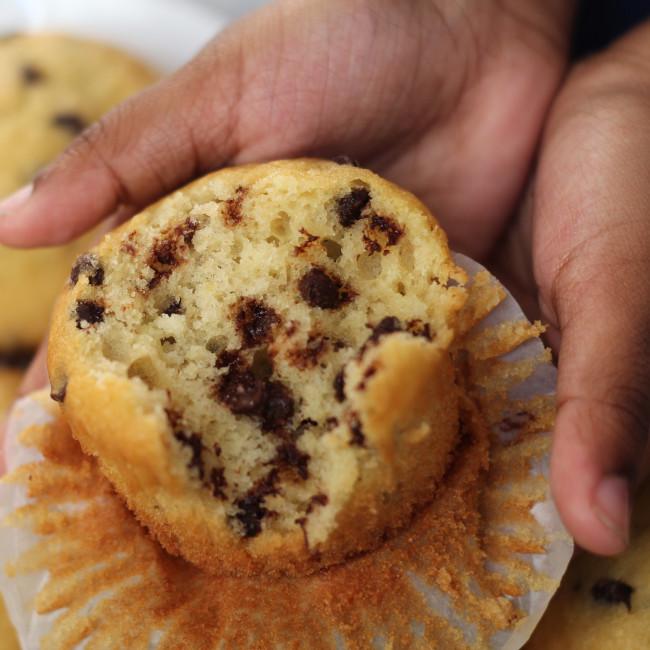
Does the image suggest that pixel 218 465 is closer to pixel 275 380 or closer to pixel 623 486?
pixel 275 380

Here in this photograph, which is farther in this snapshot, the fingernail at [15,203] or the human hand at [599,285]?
the fingernail at [15,203]

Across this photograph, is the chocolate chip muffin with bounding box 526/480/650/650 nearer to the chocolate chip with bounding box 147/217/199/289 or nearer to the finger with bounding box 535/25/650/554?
the finger with bounding box 535/25/650/554

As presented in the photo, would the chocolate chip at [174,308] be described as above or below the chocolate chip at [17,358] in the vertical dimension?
above

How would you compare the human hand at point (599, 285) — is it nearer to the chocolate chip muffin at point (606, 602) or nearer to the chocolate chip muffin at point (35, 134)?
the chocolate chip muffin at point (606, 602)

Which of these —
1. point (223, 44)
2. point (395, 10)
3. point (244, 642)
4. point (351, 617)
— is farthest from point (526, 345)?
point (223, 44)

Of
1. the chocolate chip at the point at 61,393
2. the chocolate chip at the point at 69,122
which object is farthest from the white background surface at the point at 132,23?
the chocolate chip at the point at 61,393

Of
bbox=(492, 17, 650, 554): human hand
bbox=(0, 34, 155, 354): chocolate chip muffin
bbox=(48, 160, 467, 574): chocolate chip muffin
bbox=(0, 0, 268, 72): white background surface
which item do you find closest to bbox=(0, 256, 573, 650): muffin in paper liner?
bbox=(48, 160, 467, 574): chocolate chip muffin

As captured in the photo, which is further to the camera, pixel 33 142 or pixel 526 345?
pixel 33 142

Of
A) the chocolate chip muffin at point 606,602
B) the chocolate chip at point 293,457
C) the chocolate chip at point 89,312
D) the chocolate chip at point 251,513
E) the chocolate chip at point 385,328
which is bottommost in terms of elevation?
the chocolate chip muffin at point 606,602
